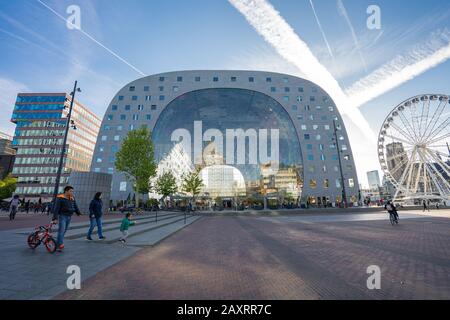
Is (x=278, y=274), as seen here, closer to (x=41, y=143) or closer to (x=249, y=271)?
(x=249, y=271)

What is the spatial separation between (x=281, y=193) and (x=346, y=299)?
2024 inches

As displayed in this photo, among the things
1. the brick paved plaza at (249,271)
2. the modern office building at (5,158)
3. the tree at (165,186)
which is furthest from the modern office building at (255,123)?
the modern office building at (5,158)

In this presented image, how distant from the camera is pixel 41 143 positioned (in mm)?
73688

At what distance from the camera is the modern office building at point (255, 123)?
49625 mm

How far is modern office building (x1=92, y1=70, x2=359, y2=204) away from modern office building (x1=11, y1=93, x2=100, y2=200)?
36015 mm

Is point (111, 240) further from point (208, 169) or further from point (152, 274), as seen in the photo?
point (208, 169)

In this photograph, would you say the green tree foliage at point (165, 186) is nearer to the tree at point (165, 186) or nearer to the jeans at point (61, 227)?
the tree at point (165, 186)

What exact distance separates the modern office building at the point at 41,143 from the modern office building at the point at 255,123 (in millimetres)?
36015

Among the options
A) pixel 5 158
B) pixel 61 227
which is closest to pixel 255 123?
pixel 61 227

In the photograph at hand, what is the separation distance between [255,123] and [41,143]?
80.6m

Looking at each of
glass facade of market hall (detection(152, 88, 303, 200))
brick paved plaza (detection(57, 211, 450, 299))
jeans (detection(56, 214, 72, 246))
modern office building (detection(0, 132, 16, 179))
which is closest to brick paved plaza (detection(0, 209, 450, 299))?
brick paved plaza (detection(57, 211, 450, 299))

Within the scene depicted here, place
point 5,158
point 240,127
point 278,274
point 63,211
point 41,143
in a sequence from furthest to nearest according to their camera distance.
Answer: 1. point 5,158
2. point 41,143
3. point 240,127
4. point 63,211
5. point 278,274

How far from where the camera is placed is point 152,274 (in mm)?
4805

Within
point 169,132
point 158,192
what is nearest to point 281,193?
point 158,192
